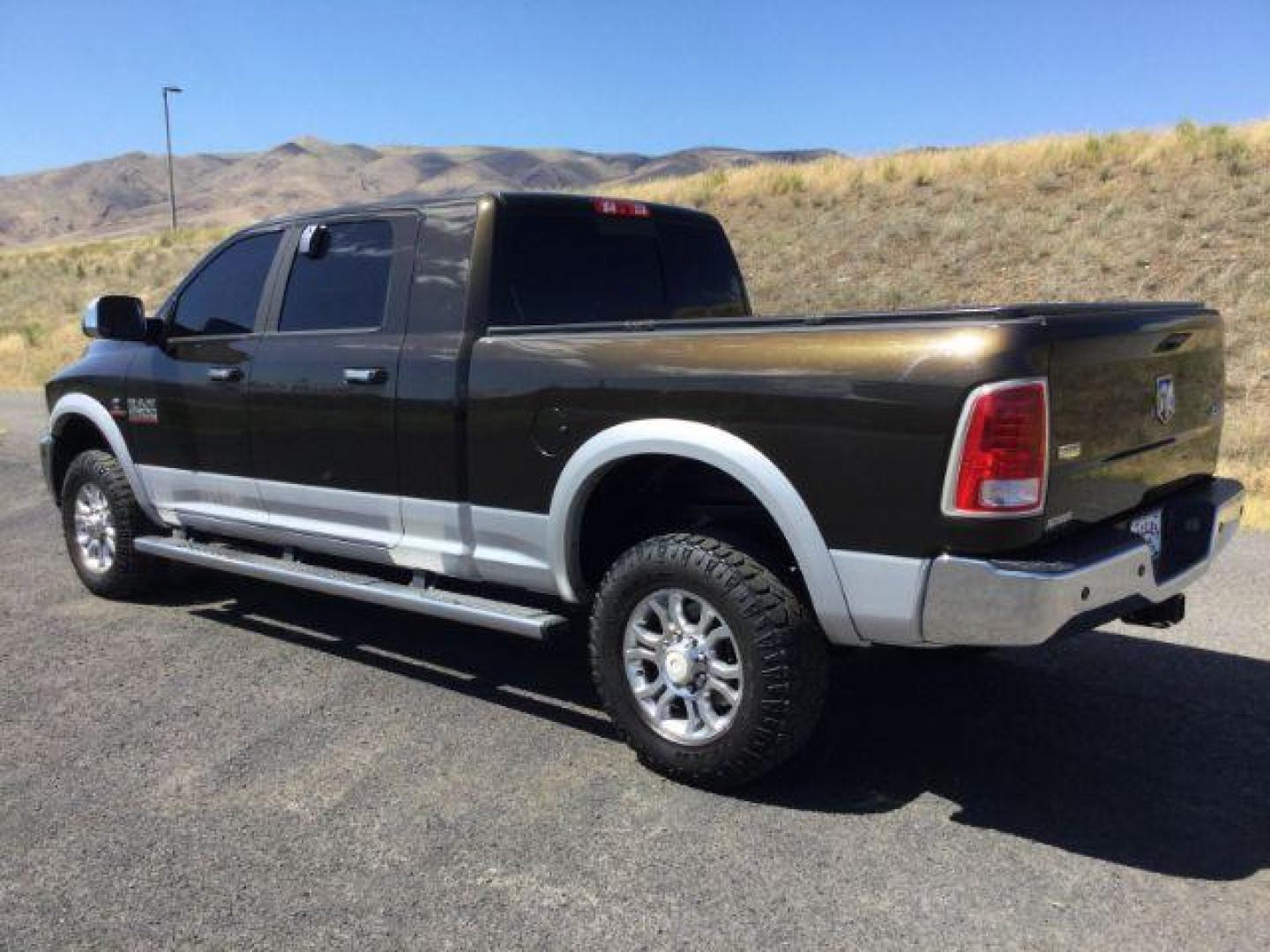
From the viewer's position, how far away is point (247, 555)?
5.36 m

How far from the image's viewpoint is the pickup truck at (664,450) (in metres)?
3.11

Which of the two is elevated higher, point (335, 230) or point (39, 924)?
point (335, 230)

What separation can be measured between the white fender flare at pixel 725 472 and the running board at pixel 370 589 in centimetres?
29

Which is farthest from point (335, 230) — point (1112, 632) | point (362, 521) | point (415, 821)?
point (1112, 632)

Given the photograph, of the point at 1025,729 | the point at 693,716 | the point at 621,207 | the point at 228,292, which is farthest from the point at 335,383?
the point at 1025,729

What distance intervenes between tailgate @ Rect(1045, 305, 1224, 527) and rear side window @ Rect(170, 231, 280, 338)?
3.65m

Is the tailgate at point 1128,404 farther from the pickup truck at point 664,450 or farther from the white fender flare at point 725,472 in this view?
the white fender flare at point 725,472

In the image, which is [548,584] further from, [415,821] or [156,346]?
[156,346]

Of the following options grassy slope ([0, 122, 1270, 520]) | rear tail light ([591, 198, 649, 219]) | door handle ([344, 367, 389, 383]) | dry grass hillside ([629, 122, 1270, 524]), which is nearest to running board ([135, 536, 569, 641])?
door handle ([344, 367, 389, 383])

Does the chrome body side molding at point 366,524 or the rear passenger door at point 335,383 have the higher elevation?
the rear passenger door at point 335,383

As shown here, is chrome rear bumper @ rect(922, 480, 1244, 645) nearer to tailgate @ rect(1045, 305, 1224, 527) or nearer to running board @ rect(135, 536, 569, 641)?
tailgate @ rect(1045, 305, 1224, 527)

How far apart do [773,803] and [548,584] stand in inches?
45.5

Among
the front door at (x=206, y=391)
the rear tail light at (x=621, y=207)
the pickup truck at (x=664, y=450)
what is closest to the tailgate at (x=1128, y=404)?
the pickup truck at (x=664, y=450)

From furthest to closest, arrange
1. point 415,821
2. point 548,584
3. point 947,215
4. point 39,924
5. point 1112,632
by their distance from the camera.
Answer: point 947,215 < point 1112,632 < point 548,584 < point 415,821 < point 39,924
